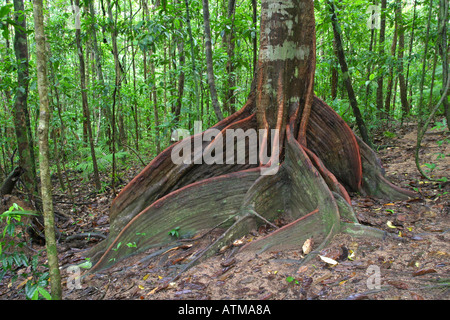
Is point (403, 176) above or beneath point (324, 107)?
beneath

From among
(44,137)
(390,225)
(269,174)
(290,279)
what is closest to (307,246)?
(290,279)

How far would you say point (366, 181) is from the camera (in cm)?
403

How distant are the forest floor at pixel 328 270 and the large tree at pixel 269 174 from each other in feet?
0.69

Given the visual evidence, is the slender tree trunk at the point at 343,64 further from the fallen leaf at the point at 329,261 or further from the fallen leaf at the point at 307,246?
the fallen leaf at the point at 329,261

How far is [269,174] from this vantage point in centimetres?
329

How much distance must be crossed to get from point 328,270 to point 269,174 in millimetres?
1250

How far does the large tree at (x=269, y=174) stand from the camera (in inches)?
121

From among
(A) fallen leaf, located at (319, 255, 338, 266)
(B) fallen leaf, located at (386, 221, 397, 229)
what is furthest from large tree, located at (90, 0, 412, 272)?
(B) fallen leaf, located at (386, 221, 397, 229)

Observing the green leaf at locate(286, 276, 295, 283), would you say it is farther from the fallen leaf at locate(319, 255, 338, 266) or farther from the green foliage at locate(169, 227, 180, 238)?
the green foliage at locate(169, 227, 180, 238)

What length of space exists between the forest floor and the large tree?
21cm

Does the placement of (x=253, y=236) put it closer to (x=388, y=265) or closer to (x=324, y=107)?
(x=388, y=265)

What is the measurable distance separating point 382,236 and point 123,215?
274cm

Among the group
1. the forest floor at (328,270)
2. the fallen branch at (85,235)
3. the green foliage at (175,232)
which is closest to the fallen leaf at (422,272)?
the forest floor at (328,270)

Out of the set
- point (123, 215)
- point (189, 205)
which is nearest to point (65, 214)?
point (123, 215)
